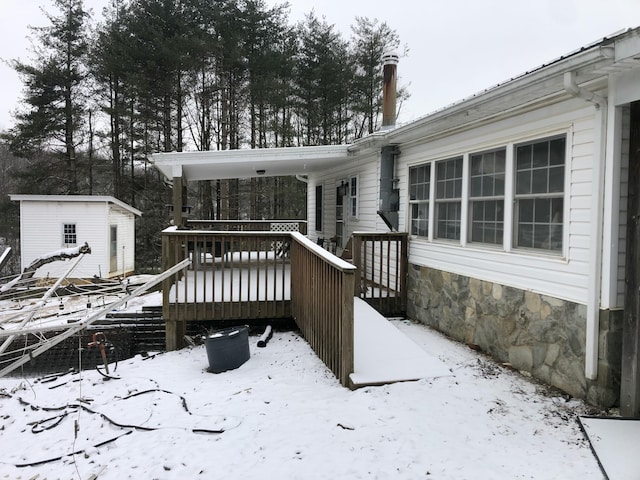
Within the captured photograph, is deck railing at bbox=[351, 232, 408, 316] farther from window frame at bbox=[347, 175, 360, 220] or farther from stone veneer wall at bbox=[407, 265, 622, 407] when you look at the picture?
window frame at bbox=[347, 175, 360, 220]

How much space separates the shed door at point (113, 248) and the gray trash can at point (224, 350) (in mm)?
13582

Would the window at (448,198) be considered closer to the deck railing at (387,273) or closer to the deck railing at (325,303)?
the deck railing at (387,273)

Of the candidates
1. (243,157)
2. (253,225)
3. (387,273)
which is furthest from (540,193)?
(253,225)

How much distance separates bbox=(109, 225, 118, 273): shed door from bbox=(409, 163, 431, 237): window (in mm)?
13596

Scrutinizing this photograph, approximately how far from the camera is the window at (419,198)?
21.1 ft

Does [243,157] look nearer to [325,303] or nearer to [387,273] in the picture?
[387,273]

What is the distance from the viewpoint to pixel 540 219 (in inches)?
167

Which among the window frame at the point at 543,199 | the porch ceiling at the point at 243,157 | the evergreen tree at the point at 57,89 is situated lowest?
the window frame at the point at 543,199

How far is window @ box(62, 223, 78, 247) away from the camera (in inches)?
627

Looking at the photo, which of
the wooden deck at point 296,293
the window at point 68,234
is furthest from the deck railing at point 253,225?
the window at point 68,234

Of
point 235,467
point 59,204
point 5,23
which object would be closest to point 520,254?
point 235,467

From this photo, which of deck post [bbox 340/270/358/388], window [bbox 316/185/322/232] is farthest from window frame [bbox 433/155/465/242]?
window [bbox 316/185/322/232]

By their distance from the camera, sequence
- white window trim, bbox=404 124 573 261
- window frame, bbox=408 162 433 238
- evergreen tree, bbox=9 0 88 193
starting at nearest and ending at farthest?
white window trim, bbox=404 124 573 261 < window frame, bbox=408 162 433 238 < evergreen tree, bbox=9 0 88 193

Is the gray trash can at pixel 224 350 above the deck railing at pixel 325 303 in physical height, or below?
below
